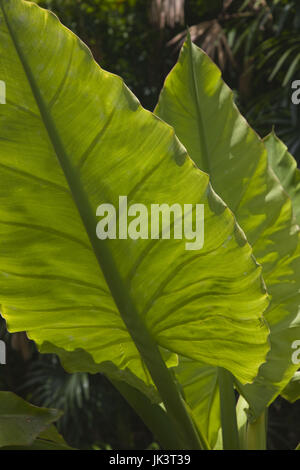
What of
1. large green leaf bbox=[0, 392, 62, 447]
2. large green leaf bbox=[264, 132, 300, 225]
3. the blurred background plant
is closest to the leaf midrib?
large green leaf bbox=[0, 392, 62, 447]

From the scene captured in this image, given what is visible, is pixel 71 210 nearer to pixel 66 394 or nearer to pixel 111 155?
pixel 111 155

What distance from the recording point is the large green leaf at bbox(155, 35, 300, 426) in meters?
0.65

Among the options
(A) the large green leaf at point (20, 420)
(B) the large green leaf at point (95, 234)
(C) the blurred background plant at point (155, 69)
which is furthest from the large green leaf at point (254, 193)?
(C) the blurred background plant at point (155, 69)

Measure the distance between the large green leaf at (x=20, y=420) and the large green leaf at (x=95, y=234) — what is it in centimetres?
6

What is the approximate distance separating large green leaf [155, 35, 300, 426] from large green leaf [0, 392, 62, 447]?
0.24 meters

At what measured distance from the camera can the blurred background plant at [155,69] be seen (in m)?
2.50

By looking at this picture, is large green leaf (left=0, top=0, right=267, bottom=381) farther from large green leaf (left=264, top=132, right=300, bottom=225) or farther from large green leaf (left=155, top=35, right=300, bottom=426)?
large green leaf (left=264, top=132, right=300, bottom=225)

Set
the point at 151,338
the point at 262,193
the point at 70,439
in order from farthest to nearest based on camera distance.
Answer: the point at 70,439
the point at 262,193
the point at 151,338

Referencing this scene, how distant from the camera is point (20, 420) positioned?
54 cm

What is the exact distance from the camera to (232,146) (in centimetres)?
67

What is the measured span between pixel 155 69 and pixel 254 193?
2.41 m

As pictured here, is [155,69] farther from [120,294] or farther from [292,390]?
[120,294]

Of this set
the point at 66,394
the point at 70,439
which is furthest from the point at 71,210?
the point at 70,439

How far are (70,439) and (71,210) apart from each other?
2.52 meters
